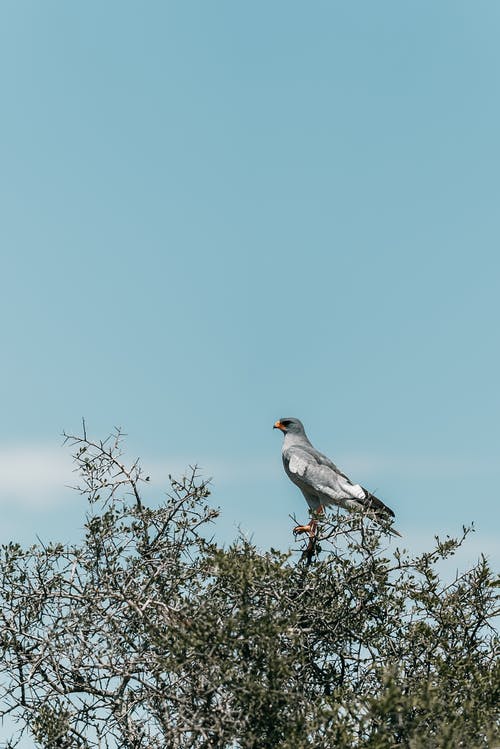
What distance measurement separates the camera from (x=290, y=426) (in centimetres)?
1508

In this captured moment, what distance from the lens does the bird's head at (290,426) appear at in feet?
49.4

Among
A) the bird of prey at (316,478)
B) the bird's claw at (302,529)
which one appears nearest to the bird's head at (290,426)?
the bird of prey at (316,478)

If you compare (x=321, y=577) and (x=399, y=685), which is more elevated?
(x=321, y=577)

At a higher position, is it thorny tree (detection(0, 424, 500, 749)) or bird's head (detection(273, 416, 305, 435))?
bird's head (detection(273, 416, 305, 435))

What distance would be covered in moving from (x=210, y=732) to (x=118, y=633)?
1643 millimetres

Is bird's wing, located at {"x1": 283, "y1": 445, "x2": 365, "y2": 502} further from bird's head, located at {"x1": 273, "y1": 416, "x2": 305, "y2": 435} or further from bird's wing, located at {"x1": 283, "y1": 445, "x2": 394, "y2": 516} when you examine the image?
bird's head, located at {"x1": 273, "y1": 416, "x2": 305, "y2": 435}

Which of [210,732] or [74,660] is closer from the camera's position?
[210,732]

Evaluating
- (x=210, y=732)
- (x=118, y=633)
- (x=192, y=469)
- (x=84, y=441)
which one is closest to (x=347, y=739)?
(x=210, y=732)

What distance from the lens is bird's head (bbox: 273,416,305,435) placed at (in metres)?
15.0

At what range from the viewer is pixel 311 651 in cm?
1026

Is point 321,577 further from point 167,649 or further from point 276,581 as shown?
point 167,649

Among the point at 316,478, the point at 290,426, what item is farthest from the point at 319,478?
the point at 290,426

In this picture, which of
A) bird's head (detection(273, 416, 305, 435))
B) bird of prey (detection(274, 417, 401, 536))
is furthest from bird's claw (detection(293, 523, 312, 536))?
bird's head (detection(273, 416, 305, 435))

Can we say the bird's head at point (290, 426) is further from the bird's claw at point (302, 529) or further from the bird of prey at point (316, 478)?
the bird's claw at point (302, 529)
